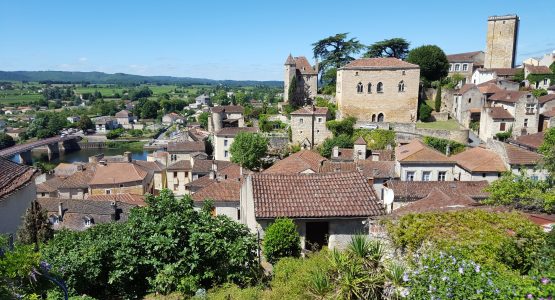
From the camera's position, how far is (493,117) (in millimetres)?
40469

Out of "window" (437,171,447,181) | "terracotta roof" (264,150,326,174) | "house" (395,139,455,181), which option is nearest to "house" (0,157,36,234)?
"terracotta roof" (264,150,326,174)

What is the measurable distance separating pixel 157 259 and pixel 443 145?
120ft

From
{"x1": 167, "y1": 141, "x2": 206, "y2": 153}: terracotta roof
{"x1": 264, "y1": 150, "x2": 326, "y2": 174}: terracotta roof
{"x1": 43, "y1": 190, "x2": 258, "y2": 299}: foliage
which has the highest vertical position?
{"x1": 43, "y1": 190, "x2": 258, "y2": 299}: foliage

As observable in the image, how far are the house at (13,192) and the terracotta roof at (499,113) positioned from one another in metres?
42.3

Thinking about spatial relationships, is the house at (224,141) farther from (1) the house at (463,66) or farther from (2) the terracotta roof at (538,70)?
(2) the terracotta roof at (538,70)

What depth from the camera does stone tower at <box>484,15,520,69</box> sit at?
6456cm

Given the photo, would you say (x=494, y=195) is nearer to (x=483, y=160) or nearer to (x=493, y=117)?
(x=483, y=160)

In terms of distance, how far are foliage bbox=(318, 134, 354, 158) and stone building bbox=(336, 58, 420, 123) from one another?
6.19m

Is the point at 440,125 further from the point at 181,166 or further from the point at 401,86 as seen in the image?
the point at 181,166

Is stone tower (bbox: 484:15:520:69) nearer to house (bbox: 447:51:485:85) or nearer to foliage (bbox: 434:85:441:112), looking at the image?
house (bbox: 447:51:485:85)

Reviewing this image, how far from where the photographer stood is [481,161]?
3044cm

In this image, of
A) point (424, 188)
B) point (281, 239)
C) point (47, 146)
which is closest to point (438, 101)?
point (424, 188)

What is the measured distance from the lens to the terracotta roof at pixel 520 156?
28656 mm

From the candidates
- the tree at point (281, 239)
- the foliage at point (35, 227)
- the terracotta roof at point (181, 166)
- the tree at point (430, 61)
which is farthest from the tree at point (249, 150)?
the tree at point (281, 239)
